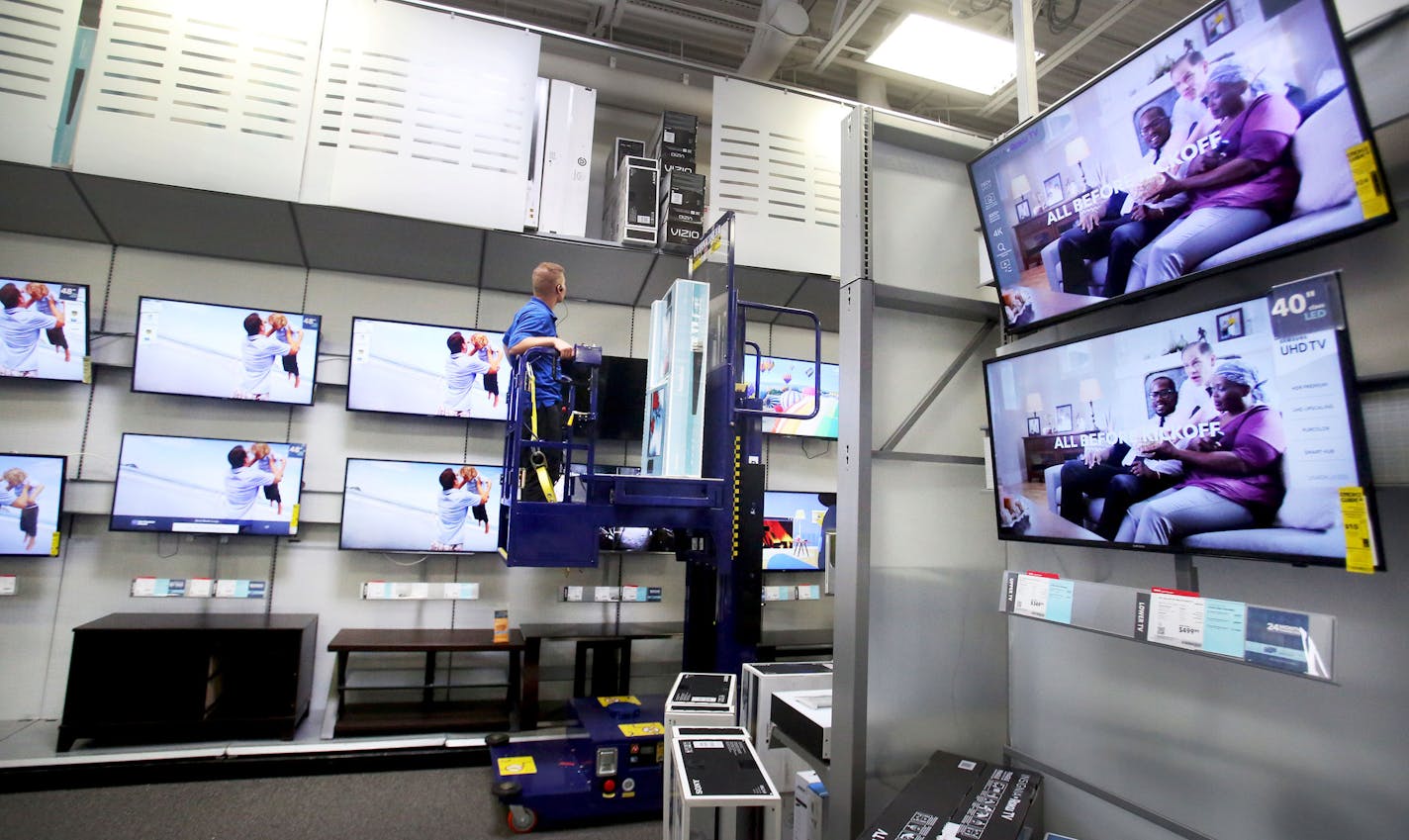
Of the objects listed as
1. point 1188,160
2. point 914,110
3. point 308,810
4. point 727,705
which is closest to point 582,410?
point 727,705

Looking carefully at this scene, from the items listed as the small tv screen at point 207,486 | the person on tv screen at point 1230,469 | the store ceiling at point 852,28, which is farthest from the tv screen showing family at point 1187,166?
the small tv screen at point 207,486

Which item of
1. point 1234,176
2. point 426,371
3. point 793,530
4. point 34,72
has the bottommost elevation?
point 793,530

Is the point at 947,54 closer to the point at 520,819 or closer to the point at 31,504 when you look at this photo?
the point at 520,819

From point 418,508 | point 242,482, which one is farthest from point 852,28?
point 242,482

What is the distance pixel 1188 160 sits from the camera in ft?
4.75

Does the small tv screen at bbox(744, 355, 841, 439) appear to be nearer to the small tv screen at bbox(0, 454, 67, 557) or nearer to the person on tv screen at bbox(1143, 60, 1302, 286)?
the person on tv screen at bbox(1143, 60, 1302, 286)

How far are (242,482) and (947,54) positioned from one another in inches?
204

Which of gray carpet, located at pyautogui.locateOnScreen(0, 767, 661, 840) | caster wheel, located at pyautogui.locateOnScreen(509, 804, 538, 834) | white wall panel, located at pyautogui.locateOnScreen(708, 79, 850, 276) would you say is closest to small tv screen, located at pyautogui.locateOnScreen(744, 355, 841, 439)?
white wall panel, located at pyautogui.locateOnScreen(708, 79, 850, 276)

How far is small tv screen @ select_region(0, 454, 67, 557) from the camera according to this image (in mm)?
3732

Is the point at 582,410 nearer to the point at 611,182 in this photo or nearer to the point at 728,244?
the point at 728,244

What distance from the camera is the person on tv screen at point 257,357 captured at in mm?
4129

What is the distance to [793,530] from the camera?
5.00m

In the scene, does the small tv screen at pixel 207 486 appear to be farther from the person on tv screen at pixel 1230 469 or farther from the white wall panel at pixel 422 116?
the person on tv screen at pixel 1230 469

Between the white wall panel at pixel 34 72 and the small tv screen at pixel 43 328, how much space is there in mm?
837
